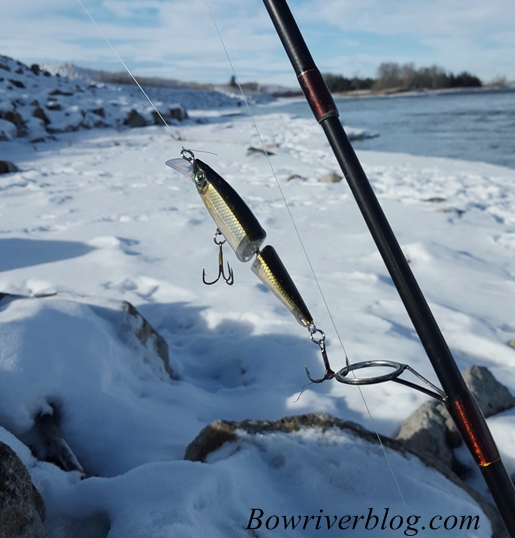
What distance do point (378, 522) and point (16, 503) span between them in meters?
0.93

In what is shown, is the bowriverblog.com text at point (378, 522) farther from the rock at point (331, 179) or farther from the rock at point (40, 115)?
the rock at point (40, 115)

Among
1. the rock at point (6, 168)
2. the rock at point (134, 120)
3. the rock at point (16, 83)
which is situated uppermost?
the rock at point (16, 83)

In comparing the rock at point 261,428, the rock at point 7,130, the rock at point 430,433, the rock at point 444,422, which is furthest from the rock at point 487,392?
the rock at point 7,130

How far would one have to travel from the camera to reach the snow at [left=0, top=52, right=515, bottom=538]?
4.63 feet

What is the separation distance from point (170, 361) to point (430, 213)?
4.19 meters

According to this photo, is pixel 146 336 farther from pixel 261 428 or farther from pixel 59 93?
pixel 59 93

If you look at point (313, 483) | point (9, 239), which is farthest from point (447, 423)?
point (9, 239)

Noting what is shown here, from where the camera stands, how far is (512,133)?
43.8 ft

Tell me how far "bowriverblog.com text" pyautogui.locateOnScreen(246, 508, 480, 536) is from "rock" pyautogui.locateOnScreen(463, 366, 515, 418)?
99 cm

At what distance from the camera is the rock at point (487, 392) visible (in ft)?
7.73

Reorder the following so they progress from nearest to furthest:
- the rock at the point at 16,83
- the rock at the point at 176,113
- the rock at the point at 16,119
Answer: the rock at the point at 16,119, the rock at the point at 16,83, the rock at the point at 176,113

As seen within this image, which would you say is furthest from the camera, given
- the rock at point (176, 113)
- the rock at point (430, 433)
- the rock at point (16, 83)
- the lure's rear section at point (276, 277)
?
the rock at point (176, 113)

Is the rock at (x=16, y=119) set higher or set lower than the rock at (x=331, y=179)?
higher

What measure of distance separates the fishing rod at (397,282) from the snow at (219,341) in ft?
1.83
